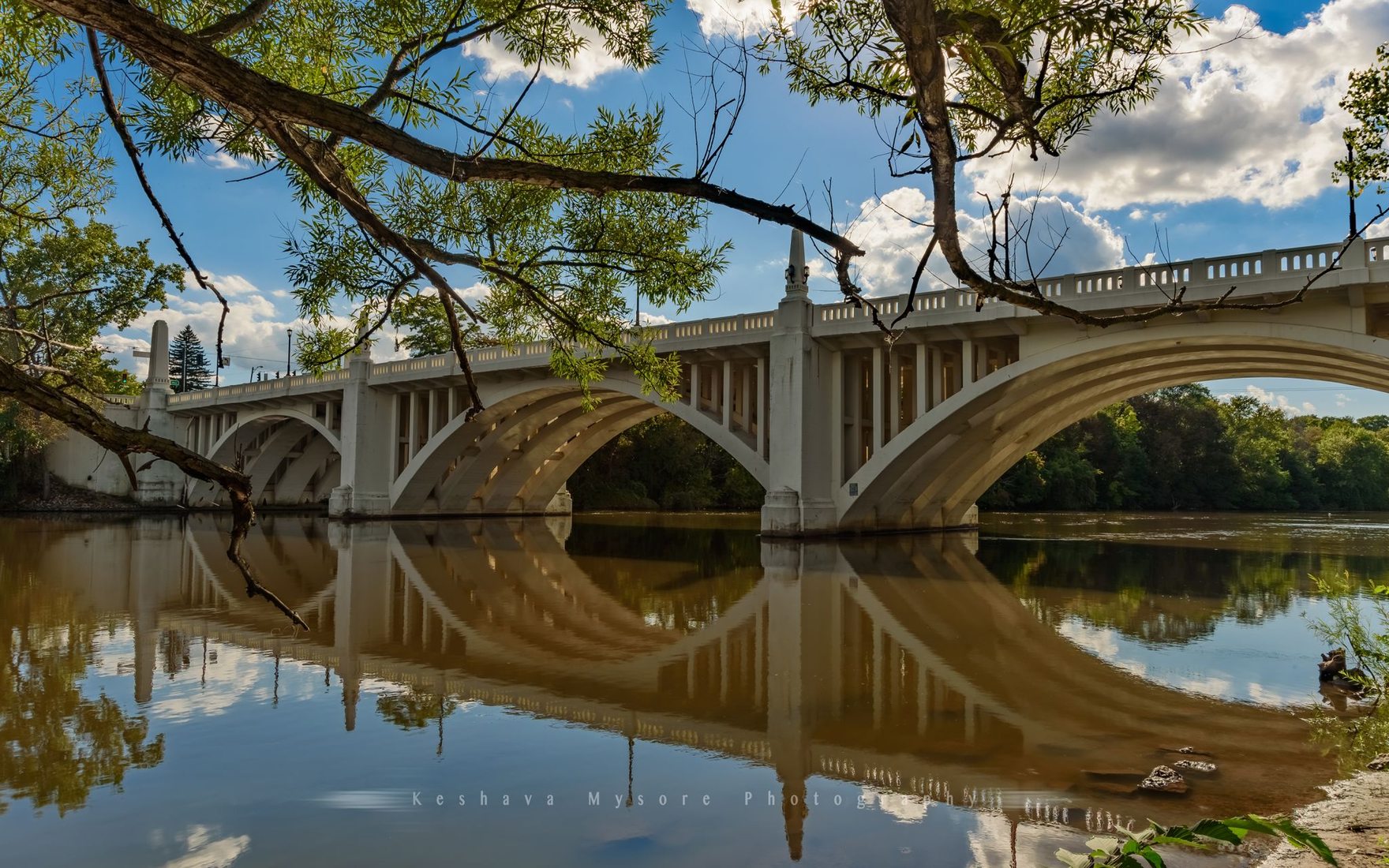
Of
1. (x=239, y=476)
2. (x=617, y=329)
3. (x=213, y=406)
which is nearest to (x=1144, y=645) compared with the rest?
(x=617, y=329)

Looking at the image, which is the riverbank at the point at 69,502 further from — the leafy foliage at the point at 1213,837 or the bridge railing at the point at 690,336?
the leafy foliage at the point at 1213,837

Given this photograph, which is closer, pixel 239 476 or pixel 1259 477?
pixel 239 476

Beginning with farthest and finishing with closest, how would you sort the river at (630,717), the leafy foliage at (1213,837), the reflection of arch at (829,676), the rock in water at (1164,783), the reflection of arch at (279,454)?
1. the reflection of arch at (279,454)
2. the reflection of arch at (829,676)
3. the rock in water at (1164,783)
4. the river at (630,717)
5. the leafy foliage at (1213,837)

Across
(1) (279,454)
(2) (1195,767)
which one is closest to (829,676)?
(2) (1195,767)

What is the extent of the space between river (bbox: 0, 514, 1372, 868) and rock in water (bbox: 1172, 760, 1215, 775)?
6 cm

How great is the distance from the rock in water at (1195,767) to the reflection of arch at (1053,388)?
1380cm

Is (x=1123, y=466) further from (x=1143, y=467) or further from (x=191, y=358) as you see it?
(x=191, y=358)

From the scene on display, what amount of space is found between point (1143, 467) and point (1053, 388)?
154ft

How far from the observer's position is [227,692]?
7766mm

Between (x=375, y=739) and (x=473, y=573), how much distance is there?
38.5ft

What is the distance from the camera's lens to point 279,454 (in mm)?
46000

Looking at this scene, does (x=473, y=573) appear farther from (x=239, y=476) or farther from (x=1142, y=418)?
(x=1142, y=418)

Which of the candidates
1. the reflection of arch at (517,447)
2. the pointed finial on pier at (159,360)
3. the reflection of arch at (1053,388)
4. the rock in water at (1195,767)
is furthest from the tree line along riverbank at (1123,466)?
the rock in water at (1195,767)

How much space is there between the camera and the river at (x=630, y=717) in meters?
4.74
